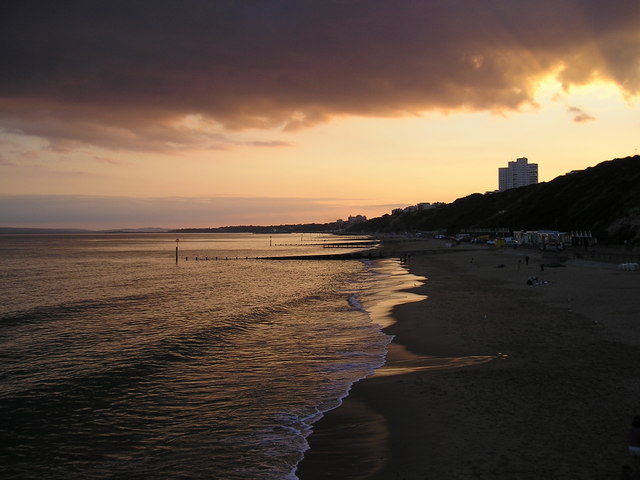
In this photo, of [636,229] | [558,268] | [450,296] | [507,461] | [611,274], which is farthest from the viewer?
[636,229]

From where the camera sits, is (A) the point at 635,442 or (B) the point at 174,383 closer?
(A) the point at 635,442

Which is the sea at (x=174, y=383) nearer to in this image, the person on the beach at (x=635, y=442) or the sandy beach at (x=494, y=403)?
the sandy beach at (x=494, y=403)

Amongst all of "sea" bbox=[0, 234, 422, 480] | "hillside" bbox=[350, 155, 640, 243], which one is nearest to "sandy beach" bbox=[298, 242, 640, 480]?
"sea" bbox=[0, 234, 422, 480]

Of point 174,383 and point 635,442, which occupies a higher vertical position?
point 635,442

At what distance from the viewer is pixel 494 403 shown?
37.9 ft

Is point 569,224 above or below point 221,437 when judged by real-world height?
above

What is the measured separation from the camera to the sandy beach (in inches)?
340

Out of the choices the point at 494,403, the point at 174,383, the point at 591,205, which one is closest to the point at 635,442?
the point at 494,403

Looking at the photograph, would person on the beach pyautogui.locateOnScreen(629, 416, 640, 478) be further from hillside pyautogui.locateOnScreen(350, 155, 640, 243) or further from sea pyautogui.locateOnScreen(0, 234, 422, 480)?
hillside pyautogui.locateOnScreen(350, 155, 640, 243)

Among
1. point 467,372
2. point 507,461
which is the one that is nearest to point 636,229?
point 467,372

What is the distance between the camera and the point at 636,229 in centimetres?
7062

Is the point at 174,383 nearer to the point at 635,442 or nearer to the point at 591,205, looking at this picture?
the point at 635,442

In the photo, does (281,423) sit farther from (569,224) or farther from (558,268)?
(569,224)

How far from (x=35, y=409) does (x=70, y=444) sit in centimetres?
298
